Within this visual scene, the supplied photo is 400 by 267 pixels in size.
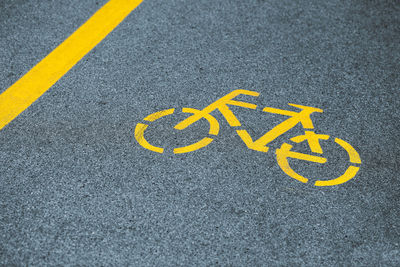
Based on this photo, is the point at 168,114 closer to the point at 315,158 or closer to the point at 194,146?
the point at 194,146

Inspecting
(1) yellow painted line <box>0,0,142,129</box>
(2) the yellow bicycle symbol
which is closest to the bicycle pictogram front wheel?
(2) the yellow bicycle symbol

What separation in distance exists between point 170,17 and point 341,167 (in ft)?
8.75

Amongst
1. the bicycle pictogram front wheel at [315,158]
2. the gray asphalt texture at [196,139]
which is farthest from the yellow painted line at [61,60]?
the bicycle pictogram front wheel at [315,158]

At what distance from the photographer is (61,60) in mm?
4492

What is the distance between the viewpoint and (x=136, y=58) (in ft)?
15.0

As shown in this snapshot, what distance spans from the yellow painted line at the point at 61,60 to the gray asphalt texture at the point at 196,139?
92mm

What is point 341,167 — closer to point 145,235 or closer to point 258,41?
point 145,235

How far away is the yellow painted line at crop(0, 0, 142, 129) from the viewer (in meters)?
3.96

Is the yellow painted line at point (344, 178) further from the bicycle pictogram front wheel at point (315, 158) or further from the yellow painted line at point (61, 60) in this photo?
the yellow painted line at point (61, 60)

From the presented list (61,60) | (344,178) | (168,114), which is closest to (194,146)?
(168,114)

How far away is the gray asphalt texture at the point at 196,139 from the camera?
112 inches

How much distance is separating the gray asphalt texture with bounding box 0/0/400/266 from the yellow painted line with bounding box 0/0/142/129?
0.09 metres

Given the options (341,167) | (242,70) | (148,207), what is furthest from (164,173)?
(242,70)

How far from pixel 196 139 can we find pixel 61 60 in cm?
169
